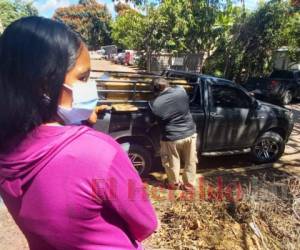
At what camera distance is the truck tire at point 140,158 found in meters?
5.52

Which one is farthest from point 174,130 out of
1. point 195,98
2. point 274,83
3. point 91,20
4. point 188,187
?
point 91,20

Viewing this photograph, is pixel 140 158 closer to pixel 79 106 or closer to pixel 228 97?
pixel 228 97

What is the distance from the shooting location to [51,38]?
45.2 inches

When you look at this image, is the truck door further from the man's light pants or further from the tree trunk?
the tree trunk

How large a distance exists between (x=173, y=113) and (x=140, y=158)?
1.01 metres

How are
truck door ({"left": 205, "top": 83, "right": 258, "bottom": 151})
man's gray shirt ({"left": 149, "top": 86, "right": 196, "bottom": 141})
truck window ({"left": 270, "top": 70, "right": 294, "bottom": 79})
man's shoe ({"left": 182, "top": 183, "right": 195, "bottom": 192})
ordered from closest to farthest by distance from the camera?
man's gray shirt ({"left": 149, "top": 86, "right": 196, "bottom": 141}) < man's shoe ({"left": 182, "top": 183, "right": 195, "bottom": 192}) < truck door ({"left": 205, "top": 83, "right": 258, "bottom": 151}) < truck window ({"left": 270, "top": 70, "right": 294, "bottom": 79})

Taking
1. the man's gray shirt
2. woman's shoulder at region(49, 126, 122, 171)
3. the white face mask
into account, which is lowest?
the man's gray shirt

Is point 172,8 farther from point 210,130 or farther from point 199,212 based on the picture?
point 199,212

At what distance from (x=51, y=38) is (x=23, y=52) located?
99mm

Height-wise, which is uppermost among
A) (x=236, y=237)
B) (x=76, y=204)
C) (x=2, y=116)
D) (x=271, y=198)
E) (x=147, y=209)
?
(x=2, y=116)

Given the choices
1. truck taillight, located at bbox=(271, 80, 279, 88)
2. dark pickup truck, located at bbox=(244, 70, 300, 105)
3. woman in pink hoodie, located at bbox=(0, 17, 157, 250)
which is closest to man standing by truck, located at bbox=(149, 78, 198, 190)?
woman in pink hoodie, located at bbox=(0, 17, 157, 250)

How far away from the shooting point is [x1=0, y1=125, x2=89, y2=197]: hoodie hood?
1.08 meters

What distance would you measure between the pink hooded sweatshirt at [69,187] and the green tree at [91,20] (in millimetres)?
70958

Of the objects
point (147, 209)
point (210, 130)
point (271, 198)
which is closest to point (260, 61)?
point (210, 130)
